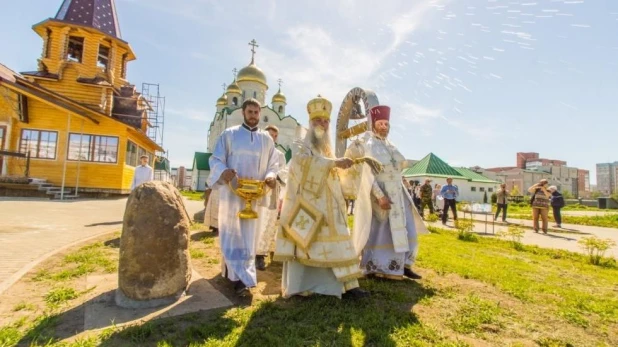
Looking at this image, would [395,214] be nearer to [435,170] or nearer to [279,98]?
[435,170]

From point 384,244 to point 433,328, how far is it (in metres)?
1.55

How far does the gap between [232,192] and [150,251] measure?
3.58 feet

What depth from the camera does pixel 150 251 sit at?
3.35m

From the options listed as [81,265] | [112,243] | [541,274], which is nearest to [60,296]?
[81,265]

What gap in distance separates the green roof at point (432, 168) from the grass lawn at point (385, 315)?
31.1m

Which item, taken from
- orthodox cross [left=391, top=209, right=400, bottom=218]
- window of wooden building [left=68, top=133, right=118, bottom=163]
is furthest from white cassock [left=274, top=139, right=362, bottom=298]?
window of wooden building [left=68, top=133, right=118, bottom=163]

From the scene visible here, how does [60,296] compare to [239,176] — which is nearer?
[60,296]

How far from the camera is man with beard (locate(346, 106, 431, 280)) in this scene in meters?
4.53

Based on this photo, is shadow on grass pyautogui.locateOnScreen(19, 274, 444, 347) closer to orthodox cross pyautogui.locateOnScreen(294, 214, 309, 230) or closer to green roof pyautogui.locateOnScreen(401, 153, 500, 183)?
orthodox cross pyautogui.locateOnScreen(294, 214, 309, 230)

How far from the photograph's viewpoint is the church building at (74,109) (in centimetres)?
1631

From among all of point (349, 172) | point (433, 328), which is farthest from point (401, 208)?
point (433, 328)

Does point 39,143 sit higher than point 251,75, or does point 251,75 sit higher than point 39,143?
point 251,75

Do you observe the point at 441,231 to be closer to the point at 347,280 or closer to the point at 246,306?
the point at 347,280

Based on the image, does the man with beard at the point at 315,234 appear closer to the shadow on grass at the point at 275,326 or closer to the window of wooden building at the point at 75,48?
the shadow on grass at the point at 275,326
